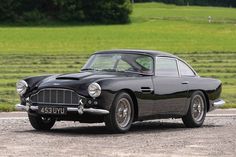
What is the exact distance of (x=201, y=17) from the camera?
97.3 meters

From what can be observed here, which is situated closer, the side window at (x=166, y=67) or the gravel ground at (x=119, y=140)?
the gravel ground at (x=119, y=140)

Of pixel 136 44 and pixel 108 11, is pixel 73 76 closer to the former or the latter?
pixel 136 44

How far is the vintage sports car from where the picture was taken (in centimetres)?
1239

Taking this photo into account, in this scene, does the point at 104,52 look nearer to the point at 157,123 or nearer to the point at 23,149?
the point at 157,123

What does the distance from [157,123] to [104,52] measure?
7.04ft

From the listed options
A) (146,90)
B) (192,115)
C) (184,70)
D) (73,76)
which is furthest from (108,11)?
(73,76)

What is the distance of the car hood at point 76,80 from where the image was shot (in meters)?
12.4

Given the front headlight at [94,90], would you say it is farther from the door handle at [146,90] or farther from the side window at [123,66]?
the side window at [123,66]

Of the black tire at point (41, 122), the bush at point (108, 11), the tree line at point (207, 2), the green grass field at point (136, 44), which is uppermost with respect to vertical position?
the black tire at point (41, 122)

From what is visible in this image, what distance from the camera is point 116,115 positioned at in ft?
41.1

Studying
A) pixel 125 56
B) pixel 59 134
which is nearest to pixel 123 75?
pixel 125 56

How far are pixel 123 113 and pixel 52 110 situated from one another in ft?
3.79

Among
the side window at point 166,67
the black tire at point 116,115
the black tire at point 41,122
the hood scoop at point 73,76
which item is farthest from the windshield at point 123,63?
the black tire at point 41,122

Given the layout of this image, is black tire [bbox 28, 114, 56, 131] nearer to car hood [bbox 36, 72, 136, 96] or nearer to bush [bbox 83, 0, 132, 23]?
car hood [bbox 36, 72, 136, 96]
